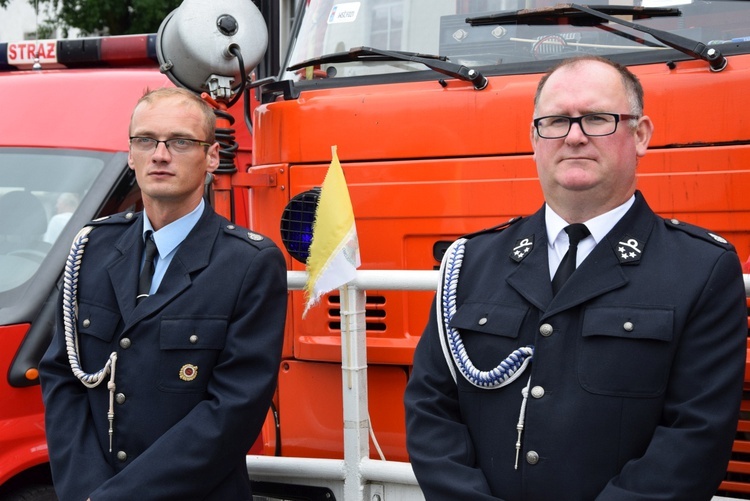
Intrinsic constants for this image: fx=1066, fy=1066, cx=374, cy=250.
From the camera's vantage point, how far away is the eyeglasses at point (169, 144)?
121 inches

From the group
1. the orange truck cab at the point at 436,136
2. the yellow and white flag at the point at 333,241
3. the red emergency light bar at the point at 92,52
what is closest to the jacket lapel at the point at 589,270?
the orange truck cab at the point at 436,136

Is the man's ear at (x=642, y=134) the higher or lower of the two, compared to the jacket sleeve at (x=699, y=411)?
higher

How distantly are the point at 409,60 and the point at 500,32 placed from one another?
321 mm

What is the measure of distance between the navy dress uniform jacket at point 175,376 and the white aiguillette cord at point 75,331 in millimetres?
18

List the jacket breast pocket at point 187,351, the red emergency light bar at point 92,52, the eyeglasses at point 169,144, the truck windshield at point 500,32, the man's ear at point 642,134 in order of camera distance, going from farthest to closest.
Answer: the red emergency light bar at point 92,52
the truck windshield at point 500,32
the eyeglasses at point 169,144
the jacket breast pocket at point 187,351
the man's ear at point 642,134

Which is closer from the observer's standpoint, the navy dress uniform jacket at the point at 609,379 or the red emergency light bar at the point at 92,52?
the navy dress uniform jacket at the point at 609,379

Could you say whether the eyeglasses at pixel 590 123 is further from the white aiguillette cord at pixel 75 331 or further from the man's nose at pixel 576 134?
the white aiguillette cord at pixel 75 331

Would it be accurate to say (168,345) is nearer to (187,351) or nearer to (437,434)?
(187,351)

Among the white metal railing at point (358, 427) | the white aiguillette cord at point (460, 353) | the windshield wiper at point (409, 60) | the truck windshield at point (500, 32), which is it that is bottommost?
the white metal railing at point (358, 427)

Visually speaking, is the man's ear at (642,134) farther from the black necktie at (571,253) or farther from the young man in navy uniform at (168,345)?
the young man in navy uniform at (168,345)

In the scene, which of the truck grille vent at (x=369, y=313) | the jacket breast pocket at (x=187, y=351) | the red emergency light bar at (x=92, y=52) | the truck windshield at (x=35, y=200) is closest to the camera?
the jacket breast pocket at (x=187, y=351)

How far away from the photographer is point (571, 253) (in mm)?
2516

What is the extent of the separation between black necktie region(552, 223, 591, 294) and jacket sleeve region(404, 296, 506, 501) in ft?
1.13

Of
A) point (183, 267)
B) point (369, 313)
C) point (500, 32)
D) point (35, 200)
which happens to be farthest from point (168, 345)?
point (35, 200)
